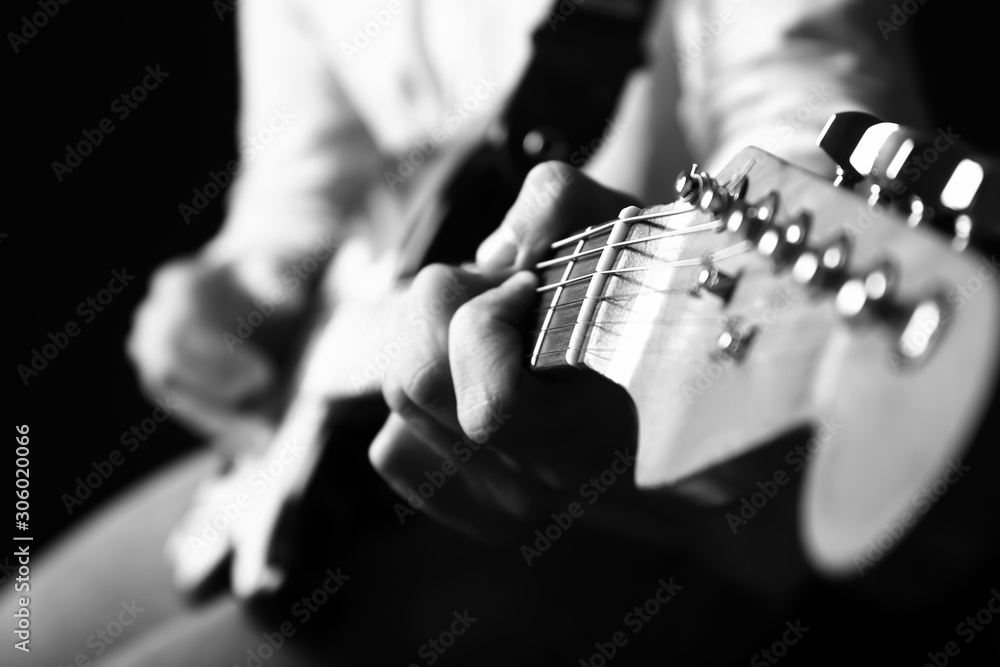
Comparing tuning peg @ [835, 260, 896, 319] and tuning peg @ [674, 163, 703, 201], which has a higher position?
tuning peg @ [674, 163, 703, 201]

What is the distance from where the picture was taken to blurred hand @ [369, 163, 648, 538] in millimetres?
448

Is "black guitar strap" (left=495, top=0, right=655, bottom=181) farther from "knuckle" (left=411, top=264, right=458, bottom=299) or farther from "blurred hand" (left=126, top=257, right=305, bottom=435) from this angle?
"blurred hand" (left=126, top=257, right=305, bottom=435)

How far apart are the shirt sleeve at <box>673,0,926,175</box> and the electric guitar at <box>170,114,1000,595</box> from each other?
0.23 m

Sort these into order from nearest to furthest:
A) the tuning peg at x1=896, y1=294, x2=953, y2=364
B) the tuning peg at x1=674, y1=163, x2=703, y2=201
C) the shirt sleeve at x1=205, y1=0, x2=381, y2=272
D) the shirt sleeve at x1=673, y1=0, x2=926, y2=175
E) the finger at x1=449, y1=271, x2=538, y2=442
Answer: the tuning peg at x1=896, y1=294, x2=953, y2=364
the tuning peg at x1=674, y1=163, x2=703, y2=201
the finger at x1=449, y1=271, x2=538, y2=442
the shirt sleeve at x1=673, y1=0, x2=926, y2=175
the shirt sleeve at x1=205, y1=0, x2=381, y2=272

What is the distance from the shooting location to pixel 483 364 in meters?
0.44

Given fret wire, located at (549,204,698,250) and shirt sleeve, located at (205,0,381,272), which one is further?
shirt sleeve, located at (205,0,381,272)

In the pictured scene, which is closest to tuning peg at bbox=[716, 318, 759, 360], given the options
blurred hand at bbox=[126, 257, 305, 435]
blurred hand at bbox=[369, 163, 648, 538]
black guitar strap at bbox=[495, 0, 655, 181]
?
blurred hand at bbox=[369, 163, 648, 538]

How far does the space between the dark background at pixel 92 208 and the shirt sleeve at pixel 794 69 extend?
0.82m

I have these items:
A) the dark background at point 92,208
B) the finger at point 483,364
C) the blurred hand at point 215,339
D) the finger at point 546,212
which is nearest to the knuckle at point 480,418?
the finger at point 483,364

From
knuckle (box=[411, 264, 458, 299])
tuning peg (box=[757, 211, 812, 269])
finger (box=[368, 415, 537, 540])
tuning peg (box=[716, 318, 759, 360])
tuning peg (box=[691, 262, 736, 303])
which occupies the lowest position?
finger (box=[368, 415, 537, 540])

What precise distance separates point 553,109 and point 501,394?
11.4 inches

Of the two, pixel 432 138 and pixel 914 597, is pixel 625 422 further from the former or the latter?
pixel 432 138

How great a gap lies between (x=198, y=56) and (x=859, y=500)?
3.93 ft

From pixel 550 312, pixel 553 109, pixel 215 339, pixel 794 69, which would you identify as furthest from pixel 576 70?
pixel 215 339
